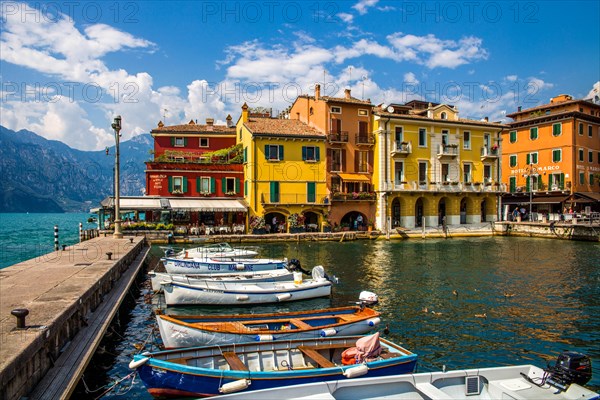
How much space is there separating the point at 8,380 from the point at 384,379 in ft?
19.8

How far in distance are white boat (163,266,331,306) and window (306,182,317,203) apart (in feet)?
89.8

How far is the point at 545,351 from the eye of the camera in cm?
1251

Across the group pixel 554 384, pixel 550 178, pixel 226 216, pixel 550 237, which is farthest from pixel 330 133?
pixel 554 384

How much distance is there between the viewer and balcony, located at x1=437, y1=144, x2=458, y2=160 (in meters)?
50.9

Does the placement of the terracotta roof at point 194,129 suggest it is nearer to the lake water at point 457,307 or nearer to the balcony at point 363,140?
the balcony at point 363,140

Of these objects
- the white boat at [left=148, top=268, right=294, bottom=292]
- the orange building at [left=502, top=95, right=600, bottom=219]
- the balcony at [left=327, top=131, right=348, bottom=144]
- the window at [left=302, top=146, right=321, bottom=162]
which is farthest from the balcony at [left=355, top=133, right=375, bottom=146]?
the white boat at [left=148, top=268, right=294, bottom=292]

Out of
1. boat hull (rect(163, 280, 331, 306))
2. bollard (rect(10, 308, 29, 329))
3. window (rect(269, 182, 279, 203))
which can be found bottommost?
boat hull (rect(163, 280, 331, 306))

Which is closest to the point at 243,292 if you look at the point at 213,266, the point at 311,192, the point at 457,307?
the point at 213,266

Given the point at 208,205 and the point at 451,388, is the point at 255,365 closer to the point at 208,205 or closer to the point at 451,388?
the point at 451,388

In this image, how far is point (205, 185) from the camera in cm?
4569

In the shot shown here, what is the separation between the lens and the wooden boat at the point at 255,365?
8.68 metres

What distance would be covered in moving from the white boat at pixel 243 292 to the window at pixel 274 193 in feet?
86.4

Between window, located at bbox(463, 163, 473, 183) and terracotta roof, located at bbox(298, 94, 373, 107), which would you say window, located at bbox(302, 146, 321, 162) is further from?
window, located at bbox(463, 163, 473, 183)

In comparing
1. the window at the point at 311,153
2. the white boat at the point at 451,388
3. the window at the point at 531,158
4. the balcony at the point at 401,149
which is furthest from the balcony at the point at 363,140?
the white boat at the point at 451,388
